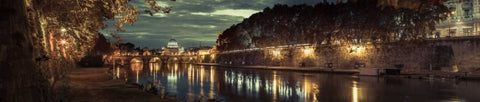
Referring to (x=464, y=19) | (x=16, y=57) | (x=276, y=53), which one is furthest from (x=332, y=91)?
(x=276, y=53)

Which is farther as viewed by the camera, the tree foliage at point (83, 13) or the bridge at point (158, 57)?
the bridge at point (158, 57)

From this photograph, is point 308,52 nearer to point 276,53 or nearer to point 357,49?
point 276,53

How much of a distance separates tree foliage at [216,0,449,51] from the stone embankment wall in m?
1.38

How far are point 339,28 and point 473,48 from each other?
2096cm

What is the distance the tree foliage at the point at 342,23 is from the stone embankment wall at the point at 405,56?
1.38 m

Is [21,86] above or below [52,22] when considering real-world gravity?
below

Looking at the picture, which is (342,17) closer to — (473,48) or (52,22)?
(473,48)

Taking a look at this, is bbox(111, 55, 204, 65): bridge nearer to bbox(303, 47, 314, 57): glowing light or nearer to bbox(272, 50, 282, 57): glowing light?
bbox(272, 50, 282, 57): glowing light

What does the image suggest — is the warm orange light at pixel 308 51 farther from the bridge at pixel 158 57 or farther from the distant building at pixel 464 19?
the bridge at pixel 158 57

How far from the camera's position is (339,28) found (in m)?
56.6

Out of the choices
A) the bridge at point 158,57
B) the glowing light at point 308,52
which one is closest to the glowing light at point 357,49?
the glowing light at point 308,52

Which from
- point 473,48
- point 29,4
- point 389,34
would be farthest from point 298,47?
point 29,4

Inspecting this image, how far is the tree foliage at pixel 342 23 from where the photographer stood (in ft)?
147

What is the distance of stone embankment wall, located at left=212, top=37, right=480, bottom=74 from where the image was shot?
3894cm
